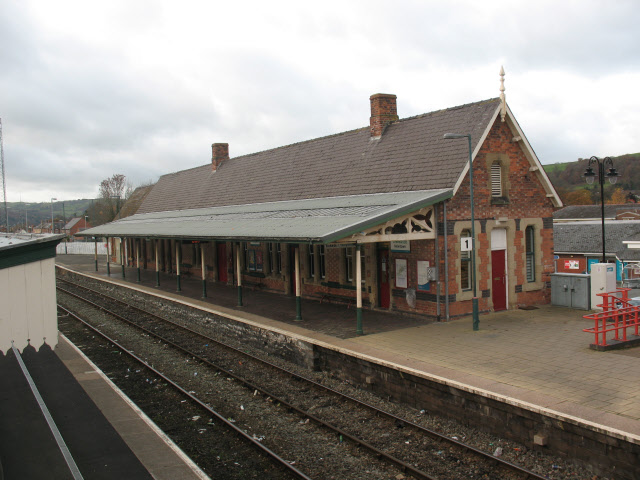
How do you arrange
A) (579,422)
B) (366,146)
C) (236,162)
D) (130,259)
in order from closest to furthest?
(579,422), (366,146), (236,162), (130,259)

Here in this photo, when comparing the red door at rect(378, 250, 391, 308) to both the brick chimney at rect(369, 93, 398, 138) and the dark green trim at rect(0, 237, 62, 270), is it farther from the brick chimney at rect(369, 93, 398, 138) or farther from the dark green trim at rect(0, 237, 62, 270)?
the dark green trim at rect(0, 237, 62, 270)

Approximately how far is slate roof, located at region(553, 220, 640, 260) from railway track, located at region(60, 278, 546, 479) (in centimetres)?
2414

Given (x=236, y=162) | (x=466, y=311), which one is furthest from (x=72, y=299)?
(x=466, y=311)

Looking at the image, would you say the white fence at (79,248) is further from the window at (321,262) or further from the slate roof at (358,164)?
the window at (321,262)

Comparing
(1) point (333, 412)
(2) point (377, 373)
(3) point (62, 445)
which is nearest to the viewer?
(3) point (62, 445)

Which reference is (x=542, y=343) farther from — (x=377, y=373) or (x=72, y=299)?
(x=72, y=299)

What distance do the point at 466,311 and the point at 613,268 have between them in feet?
14.0

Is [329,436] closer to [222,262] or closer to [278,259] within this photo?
[278,259]

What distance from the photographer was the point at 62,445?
5723 mm

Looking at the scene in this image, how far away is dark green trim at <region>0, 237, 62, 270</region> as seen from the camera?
4.97 metres

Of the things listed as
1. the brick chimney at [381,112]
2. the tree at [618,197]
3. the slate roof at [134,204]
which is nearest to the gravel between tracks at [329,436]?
the brick chimney at [381,112]

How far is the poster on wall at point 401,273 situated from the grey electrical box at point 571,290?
16.4 feet

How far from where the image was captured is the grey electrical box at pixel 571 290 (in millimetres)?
15156

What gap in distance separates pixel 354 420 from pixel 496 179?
937 cm
